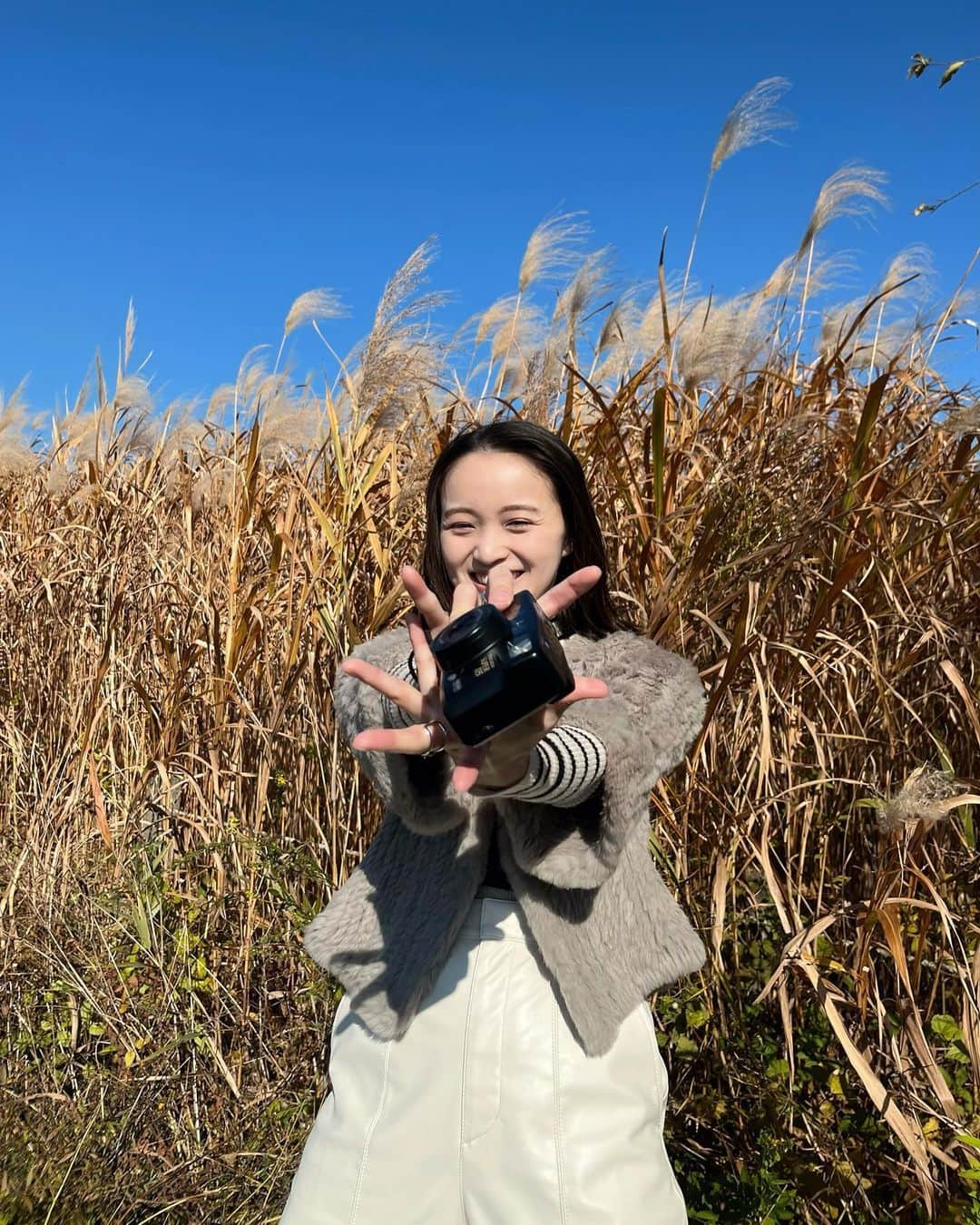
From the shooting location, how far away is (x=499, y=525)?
1309 millimetres

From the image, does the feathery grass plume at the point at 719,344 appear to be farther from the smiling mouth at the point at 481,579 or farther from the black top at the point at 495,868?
the black top at the point at 495,868

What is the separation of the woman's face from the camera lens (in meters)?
0.41

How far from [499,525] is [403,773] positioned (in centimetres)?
38

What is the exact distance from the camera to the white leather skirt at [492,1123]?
1.02 m

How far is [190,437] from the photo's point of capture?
3.08 m

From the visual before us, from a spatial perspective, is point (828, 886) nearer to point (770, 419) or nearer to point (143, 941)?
point (770, 419)

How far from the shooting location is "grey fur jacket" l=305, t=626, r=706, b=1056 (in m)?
1.09

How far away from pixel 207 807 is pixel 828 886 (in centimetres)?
120

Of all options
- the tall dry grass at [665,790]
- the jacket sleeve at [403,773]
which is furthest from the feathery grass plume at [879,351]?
the jacket sleeve at [403,773]

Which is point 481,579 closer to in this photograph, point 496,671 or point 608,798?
point 608,798

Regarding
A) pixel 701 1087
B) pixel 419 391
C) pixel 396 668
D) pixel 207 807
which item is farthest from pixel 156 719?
pixel 701 1087

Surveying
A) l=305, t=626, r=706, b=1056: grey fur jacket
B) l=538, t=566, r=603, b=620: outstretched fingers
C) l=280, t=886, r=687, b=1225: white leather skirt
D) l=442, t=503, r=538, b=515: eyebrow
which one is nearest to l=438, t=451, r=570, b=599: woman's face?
l=442, t=503, r=538, b=515: eyebrow

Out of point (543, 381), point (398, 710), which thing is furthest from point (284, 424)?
point (398, 710)

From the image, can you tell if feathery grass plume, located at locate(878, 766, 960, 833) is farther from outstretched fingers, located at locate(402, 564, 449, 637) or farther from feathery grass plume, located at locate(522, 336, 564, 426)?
feathery grass plume, located at locate(522, 336, 564, 426)
